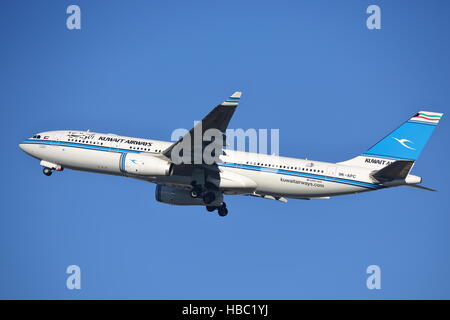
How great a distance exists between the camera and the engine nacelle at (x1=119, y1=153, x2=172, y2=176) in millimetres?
47375

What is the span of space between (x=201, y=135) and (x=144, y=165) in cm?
465

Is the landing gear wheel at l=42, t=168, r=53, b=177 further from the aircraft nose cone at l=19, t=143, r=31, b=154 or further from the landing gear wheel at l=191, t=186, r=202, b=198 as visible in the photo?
the landing gear wheel at l=191, t=186, r=202, b=198

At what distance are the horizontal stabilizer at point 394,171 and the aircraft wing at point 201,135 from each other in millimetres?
10628

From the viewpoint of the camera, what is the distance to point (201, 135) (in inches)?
1816

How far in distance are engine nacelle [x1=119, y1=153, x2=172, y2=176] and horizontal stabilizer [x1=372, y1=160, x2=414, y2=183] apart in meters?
14.1

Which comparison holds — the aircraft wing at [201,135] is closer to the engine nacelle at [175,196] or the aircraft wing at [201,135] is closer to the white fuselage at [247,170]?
the white fuselage at [247,170]

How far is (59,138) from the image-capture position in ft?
175

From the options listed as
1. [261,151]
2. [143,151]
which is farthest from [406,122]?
[143,151]

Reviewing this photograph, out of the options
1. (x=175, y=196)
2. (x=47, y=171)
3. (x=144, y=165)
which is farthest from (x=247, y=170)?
(x=47, y=171)

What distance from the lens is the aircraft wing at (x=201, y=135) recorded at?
4347 cm

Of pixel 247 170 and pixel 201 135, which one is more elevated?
pixel 201 135

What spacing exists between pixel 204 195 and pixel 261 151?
5.25 meters

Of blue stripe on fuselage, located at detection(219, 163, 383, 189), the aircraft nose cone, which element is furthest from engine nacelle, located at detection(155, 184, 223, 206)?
the aircraft nose cone

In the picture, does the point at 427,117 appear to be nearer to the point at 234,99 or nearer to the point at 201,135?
the point at 234,99
